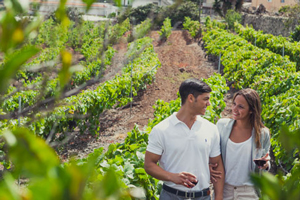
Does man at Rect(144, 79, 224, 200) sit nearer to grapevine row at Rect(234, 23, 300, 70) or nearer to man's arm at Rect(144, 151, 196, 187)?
man's arm at Rect(144, 151, 196, 187)

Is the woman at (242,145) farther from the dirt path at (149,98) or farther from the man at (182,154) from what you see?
the dirt path at (149,98)

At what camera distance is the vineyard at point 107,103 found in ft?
1.66

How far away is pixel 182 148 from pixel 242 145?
0.51 metres

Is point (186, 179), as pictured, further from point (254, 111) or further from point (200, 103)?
point (254, 111)

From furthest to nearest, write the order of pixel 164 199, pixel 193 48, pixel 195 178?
1. pixel 193 48
2. pixel 164 199
3. pixel 195 178

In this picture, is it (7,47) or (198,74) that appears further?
(198,74)

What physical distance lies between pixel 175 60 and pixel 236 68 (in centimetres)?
612

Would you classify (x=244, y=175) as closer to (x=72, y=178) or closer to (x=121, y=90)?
(x=72, y=178)

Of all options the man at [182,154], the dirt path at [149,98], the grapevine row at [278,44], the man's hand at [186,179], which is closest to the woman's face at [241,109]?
the man at [182,154]

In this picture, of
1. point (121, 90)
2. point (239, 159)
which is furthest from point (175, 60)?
point (239, 159)

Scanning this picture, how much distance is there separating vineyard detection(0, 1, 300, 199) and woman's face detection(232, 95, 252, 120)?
0.56m

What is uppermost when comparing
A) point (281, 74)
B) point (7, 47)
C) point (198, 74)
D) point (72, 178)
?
point (7, 47)

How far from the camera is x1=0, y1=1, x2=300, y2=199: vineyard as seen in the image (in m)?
0.51

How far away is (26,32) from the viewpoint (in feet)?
2.23
